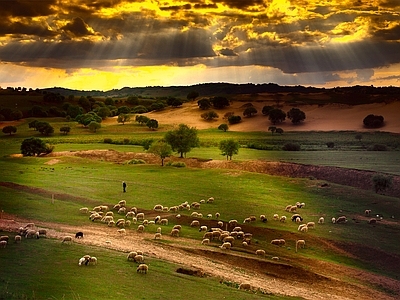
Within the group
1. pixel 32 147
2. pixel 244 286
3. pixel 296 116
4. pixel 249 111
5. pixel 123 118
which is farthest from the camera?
pixel 249 111

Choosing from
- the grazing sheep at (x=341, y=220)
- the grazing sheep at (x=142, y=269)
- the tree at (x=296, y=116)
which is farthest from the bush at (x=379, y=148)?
the grazing sheep at (x=142, y=269)

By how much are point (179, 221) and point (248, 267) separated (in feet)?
40.2

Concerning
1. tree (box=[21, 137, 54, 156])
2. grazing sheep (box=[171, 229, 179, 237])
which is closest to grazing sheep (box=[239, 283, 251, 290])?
grazing sheep (box=[171, 229, 179, 237])

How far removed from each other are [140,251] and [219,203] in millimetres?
21448

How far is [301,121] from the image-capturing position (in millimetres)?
140750

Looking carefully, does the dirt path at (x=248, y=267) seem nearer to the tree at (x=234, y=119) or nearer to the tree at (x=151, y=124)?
the tree at (x=151, y=124)

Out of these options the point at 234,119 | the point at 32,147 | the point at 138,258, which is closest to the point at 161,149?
the point at 32,147

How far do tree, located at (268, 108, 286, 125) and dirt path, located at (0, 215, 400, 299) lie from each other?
102m

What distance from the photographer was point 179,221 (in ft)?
142

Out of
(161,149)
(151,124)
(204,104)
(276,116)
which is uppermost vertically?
(204,104)

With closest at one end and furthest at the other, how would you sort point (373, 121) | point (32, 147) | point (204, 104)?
1. point (32, 147)
2. point (373, 121)
3. point (204, 104)

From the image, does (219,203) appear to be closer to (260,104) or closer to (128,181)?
(128,181)

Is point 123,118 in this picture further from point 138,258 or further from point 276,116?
point 138,258

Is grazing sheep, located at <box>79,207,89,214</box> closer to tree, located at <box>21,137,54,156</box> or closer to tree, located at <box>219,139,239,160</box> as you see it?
tree, located at <box>219,139,239,160</box>
